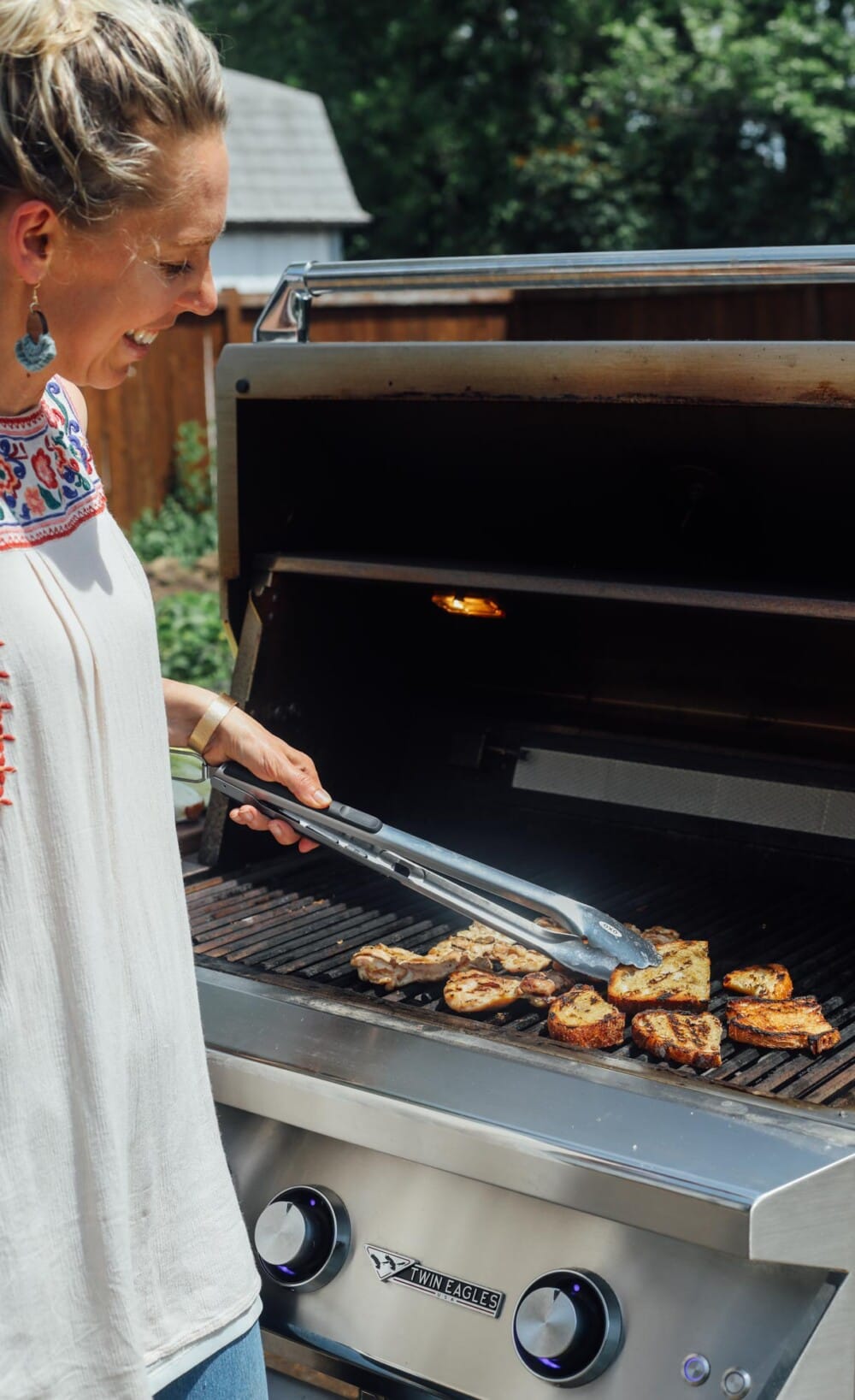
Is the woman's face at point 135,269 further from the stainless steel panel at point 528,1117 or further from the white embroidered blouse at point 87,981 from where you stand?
the stainless steel panel at point 528,1117

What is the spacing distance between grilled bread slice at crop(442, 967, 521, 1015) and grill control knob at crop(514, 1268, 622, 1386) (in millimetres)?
416

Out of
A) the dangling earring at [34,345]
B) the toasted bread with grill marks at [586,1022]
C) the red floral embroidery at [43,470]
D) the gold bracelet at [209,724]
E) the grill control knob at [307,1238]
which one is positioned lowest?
the grill control knob at [307,1238]

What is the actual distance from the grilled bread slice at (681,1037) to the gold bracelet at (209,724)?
0.60 metres

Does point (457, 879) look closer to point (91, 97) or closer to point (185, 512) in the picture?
point (91, 97)

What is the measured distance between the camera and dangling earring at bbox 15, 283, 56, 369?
1.21 m

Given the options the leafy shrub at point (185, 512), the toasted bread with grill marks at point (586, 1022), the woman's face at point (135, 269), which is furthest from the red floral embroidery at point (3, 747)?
the leafy shrub at point (185, 512)

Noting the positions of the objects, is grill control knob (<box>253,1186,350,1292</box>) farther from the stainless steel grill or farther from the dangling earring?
the dangling earring

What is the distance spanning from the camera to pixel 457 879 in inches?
74.5

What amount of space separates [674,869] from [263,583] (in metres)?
0.78

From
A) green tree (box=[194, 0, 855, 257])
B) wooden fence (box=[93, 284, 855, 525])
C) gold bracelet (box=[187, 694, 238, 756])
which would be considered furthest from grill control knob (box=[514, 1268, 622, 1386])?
green tree (box=[194, 0, 855, 257])

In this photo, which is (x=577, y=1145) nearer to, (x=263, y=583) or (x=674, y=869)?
(x=674, y=869)

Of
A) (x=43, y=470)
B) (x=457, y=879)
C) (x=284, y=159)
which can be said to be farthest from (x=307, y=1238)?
(x=284, y=159)

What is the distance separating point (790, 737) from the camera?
7.58ft

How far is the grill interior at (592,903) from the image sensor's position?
184 centimetres
